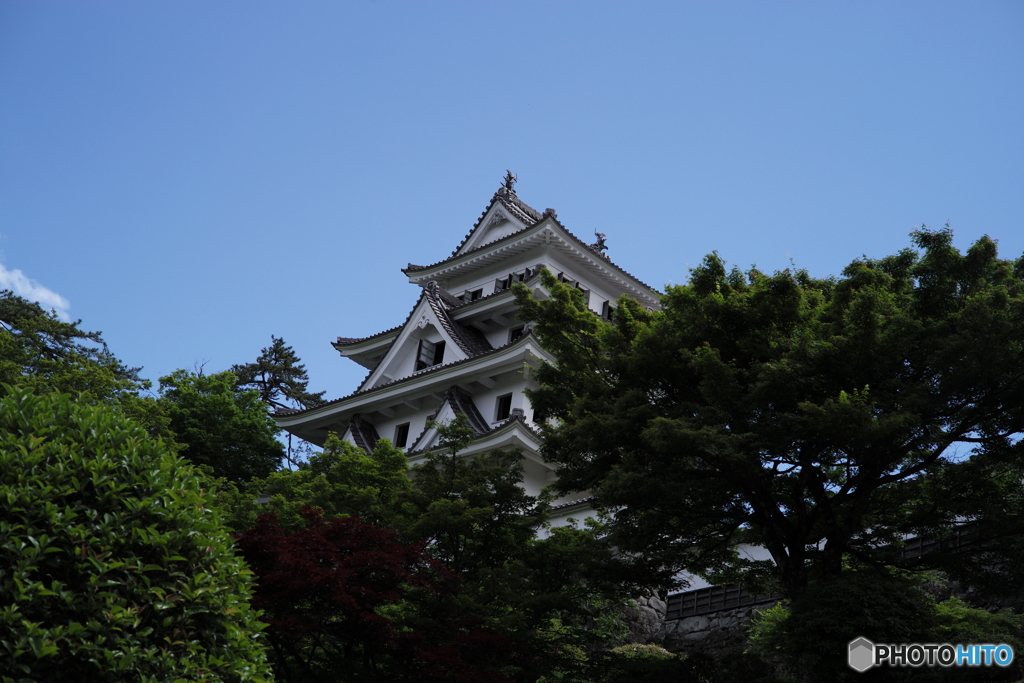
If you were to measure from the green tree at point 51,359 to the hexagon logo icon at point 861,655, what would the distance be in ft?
62.8

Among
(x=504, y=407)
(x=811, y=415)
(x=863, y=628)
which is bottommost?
(x=863, y=628)

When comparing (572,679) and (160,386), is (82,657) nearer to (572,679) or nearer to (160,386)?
(572,679)

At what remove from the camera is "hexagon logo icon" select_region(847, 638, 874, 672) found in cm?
1009

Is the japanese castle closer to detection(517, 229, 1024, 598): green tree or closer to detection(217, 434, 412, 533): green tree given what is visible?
detection(217, 434, 412, 533): green tree

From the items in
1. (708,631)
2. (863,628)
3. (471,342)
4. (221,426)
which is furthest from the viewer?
(221,426)

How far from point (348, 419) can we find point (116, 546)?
22997 mm

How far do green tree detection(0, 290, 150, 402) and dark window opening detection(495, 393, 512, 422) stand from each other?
11202mm

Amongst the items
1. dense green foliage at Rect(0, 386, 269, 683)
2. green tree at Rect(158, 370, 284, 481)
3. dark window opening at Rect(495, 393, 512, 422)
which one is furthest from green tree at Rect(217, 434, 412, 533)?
green tree at Rect(158, 370, 284, 481)

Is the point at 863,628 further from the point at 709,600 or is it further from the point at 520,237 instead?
the point at 520,237

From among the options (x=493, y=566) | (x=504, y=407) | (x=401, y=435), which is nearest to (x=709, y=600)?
(x=493, y=566)

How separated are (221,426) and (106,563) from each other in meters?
25.0

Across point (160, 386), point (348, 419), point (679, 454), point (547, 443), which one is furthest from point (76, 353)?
point (679, 454)

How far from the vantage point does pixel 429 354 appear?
29531 millimetres

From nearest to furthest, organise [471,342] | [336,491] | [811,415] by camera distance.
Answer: [811,415] < [336,491] < [471,342]
